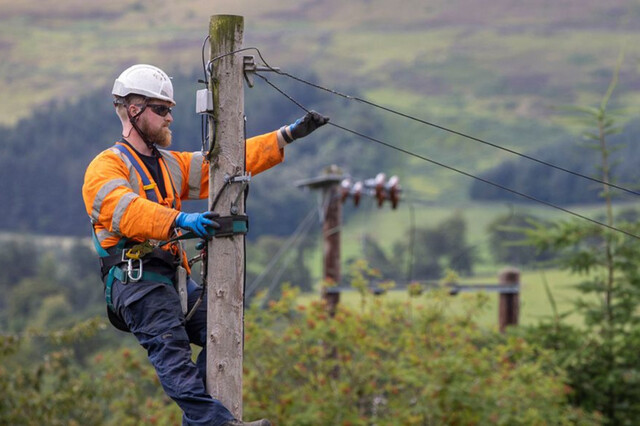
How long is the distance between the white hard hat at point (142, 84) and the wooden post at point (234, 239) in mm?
312

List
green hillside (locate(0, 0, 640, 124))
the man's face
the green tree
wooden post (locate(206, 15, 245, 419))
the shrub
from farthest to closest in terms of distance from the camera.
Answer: green hillside (locate(0, 0, 640, 124)) < the green tree < the shrub < the man's face < wooden post (locate(206, 15, 245, 419))

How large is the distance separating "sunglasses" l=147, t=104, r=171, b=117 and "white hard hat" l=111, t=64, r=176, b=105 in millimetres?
60

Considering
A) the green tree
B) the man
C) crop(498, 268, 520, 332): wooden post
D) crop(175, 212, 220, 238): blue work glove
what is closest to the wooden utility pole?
crop(498, 268, 520, 332): wooden post

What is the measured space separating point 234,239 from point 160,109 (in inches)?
36.5

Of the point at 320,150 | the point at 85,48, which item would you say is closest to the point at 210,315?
the point at 320,150

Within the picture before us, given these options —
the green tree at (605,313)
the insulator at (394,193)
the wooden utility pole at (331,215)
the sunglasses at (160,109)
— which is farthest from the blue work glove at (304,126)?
the insulator at (394,193)

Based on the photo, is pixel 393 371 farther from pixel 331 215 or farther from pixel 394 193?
pixel 394 193

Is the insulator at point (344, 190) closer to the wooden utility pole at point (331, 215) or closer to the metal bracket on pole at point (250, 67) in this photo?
the wooden utility pole at point (331, 215)

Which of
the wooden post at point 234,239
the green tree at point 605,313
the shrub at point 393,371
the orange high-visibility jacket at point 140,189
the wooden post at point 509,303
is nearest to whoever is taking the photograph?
the orange high-visibility jacket at point 140,189

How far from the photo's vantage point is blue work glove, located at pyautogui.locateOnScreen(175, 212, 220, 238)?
5543 mm

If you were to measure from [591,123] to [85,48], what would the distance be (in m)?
117

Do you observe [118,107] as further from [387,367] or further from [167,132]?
[387,367]

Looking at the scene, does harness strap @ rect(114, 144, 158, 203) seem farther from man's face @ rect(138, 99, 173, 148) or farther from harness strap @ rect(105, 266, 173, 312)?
harness strap @ rect(105, 266, 173, 312)

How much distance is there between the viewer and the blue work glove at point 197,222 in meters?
5.54
